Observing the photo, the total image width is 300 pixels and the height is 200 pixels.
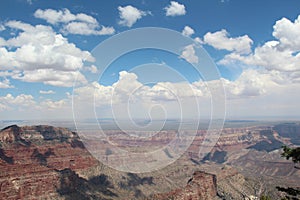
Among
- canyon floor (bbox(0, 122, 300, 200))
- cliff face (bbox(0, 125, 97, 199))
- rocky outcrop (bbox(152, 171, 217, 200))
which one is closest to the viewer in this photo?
rocky outcrop (bbox(152, 171, 217, 200))

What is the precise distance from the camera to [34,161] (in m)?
164

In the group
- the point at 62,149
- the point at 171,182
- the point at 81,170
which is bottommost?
the point at 171,182

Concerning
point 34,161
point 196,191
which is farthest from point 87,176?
point 196,191

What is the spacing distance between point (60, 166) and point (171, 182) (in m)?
72.9

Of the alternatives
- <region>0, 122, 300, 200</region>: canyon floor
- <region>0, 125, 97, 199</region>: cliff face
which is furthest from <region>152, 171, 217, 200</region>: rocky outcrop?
<region>0, 125, 97, 199</region>: cliff face

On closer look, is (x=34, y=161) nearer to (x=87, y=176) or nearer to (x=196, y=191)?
(x=87, y=176)

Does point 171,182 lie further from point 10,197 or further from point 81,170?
point 10,197

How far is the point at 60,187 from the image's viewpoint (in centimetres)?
12269

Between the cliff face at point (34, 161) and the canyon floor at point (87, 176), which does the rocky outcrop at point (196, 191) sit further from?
the cliff face at point (34, 161)

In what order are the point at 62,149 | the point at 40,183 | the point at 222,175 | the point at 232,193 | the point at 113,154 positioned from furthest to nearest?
the point at 113,154 → the point at 62,149 → the point at 222,175 → the point at 232,193 → the point at 40,183

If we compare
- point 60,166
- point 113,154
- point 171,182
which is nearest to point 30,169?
point 60,166

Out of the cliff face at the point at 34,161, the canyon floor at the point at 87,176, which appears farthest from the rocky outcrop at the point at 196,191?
the cliff face at the point at 34,161

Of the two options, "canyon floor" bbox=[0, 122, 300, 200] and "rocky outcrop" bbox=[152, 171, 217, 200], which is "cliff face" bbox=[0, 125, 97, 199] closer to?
"canyon floor" bbox=[0, 122, 300, 200]

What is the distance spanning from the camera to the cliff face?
112 m
